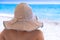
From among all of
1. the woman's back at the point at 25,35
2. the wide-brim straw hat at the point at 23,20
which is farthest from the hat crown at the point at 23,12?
the woman's back at the point at 25,35

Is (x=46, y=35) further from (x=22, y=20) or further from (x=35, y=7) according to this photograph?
(x=35, y=7)

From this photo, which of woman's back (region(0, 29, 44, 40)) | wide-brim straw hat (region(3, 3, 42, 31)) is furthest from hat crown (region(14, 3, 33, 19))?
woman's back (region(0, 29, 44, 40))

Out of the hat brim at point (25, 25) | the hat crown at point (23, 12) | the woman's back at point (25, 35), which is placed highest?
the hat crown at point (23, 12)

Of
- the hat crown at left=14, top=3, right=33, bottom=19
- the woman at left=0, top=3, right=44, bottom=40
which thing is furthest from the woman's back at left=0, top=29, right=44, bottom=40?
the hat crown at left=14, top=3, right=33, bottom=19

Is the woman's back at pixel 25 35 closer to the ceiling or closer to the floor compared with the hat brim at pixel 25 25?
closer to the floor

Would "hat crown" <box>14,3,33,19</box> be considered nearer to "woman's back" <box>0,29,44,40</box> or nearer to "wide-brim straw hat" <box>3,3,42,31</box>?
"wide-brim straw hat" <box>3,3,42,31</box>

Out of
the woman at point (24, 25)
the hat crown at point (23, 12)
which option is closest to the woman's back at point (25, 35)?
the woman at point (24, 25)

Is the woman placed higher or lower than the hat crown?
lower

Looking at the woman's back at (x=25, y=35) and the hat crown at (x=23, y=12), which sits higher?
the hat crown at (x=23, y=12)

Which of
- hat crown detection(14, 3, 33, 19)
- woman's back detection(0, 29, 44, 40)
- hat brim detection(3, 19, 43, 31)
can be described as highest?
hat crown detection(14, 3, 33, 19)

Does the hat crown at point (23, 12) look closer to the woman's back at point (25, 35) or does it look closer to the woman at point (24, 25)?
the woman at point (24, 25)

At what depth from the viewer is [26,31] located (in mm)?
968

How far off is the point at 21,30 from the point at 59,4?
15.6 ft

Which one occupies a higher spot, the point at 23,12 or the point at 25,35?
the point at 23,12
